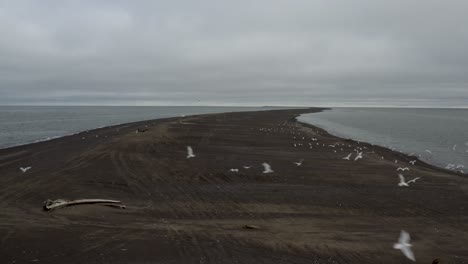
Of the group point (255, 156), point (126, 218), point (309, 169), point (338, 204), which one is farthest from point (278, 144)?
point (126, 218)

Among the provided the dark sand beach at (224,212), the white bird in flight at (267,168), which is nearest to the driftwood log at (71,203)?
the dark sand beach at (224,212)

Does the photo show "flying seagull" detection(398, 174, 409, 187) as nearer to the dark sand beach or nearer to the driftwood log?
the dark sand beach

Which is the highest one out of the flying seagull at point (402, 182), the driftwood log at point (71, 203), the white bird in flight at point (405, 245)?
the flying seagull at point (402, 182)

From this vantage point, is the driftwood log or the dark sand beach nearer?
the dark sand beach

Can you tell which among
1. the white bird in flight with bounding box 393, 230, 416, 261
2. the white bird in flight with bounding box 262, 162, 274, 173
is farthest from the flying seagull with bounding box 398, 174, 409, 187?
the white bird in flight with bounding box 393, 230, 416, 261

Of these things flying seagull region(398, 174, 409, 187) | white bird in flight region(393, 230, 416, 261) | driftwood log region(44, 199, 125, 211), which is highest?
flying seagull region(398, 174, 409, 187)

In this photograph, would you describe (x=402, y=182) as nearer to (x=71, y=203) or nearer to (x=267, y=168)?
(x=267, y=168)

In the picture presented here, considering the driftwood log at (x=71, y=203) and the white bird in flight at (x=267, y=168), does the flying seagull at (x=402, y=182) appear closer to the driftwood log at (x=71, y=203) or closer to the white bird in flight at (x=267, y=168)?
the white bird in flight at (x=267, y=168)

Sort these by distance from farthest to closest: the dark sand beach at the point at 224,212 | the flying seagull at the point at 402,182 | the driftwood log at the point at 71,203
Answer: the flying seagull at the point at 402,182 → the driftwood log at the point at 71,203 → the dark sand beach at the point at 224,212
